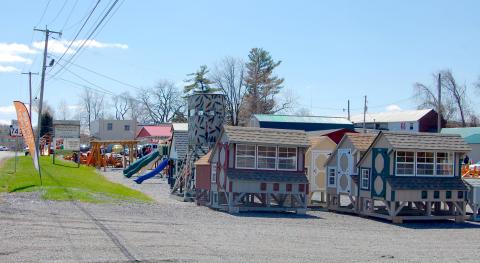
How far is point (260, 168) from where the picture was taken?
1026 inches

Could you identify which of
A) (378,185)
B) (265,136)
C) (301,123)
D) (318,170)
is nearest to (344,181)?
(378,185)

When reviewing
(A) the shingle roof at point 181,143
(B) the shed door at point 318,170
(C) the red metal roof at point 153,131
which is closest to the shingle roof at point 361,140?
(B) the shed door at point 318,170

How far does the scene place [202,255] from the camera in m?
13.4

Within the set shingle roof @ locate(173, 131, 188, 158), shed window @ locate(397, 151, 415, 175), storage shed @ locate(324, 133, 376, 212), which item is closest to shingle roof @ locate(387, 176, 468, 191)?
shed window @ locate(397, 151, 415, 175)

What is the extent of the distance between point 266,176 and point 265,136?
1714mm

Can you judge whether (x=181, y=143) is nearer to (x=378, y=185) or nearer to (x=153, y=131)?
(x=378, y=185)

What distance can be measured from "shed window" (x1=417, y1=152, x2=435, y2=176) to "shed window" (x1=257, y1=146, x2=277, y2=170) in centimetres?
568

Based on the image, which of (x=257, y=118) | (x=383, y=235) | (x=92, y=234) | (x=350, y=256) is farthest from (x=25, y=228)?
(x=257, y=118)

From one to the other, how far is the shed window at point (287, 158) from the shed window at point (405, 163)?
4.20 m

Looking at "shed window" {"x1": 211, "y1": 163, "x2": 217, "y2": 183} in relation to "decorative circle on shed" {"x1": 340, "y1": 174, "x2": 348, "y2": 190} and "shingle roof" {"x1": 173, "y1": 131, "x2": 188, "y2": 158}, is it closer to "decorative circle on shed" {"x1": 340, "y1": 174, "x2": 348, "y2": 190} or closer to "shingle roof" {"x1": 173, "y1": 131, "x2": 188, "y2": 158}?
"decorative circle on shed" {"x1": 340, "y1": 174, "x2": 348, "y2": 190}

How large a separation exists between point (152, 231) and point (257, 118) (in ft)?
160

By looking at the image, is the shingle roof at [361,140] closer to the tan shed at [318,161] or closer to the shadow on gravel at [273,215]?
the tan shed at [318,161]

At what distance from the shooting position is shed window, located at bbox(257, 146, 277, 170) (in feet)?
85.6

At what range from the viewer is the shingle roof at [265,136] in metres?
25.8
